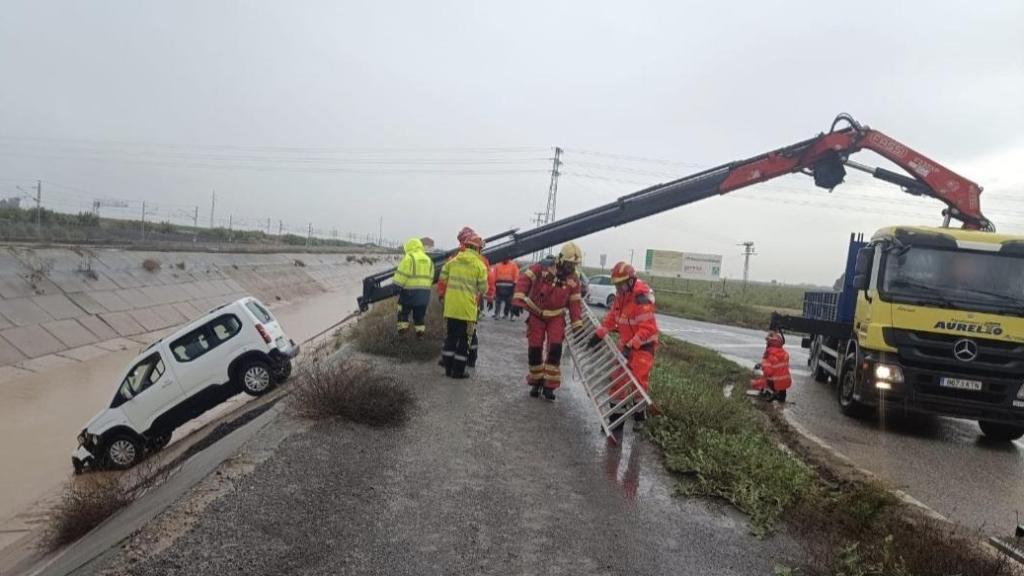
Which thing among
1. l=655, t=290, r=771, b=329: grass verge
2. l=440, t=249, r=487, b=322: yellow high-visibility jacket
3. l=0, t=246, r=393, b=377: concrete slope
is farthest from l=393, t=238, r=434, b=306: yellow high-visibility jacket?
l=655, t=290, r=771, b=329: grass verge

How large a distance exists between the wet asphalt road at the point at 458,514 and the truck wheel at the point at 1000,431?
5.56 metres

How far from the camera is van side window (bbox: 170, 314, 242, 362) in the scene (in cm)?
877

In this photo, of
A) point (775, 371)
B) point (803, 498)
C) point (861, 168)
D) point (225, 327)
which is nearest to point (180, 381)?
point (225, 327)

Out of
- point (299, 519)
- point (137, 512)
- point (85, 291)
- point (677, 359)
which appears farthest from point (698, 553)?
point (85, 291)

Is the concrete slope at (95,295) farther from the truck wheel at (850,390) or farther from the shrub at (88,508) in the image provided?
the truck wheel at (850,390)

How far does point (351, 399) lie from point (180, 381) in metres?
4.10

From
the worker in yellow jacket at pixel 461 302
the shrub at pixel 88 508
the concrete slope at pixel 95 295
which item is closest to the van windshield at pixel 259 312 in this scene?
the worker in yellow jacket at pixel 461 302

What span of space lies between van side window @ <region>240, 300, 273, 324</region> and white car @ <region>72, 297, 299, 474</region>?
14cm

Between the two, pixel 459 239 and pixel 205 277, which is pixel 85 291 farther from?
pixel 459 239

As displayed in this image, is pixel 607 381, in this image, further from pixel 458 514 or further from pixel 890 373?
pixel 890 373

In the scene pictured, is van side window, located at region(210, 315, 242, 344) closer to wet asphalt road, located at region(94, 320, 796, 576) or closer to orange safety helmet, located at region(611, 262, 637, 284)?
wet asphalt road, located at region(94, 320, 796, 576)

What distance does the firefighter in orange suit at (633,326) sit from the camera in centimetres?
668

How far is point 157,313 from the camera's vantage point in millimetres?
22266

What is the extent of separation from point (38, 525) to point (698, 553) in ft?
23.6
